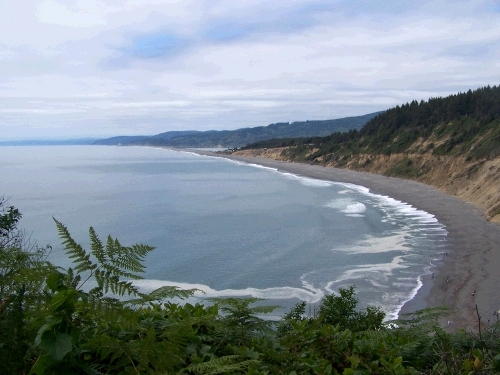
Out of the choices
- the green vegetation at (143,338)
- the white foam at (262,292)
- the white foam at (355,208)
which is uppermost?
the green vegetation at (143,338)

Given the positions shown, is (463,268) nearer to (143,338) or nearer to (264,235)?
(264,235)

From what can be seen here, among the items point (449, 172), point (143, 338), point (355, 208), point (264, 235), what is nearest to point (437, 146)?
point (449, 172)

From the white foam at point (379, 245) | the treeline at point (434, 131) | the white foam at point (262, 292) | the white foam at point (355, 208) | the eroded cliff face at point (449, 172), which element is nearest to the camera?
the white foam at point (262, 292)

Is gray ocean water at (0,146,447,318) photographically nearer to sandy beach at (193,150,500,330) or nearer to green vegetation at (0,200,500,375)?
sandy beach at (193,150,500,330)

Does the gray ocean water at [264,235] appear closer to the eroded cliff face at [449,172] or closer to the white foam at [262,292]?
the white foam at [262,292]

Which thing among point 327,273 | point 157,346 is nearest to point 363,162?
point 327,273

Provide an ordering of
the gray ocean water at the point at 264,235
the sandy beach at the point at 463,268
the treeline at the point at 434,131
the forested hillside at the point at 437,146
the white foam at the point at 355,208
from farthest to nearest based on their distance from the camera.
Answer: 1. the treeline at the point at 434,131
2. the forested hillside at the point at 437,146
3. the white foam at the point at 355,208
4. the gray ocean water at the point at 264,235
5. the sandy beach at the point at 463,268

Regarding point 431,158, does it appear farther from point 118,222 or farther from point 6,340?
point 6,340

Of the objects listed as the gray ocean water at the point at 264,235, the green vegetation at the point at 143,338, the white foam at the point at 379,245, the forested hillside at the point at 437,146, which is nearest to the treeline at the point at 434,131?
the forested hillside at the point at 437,146
